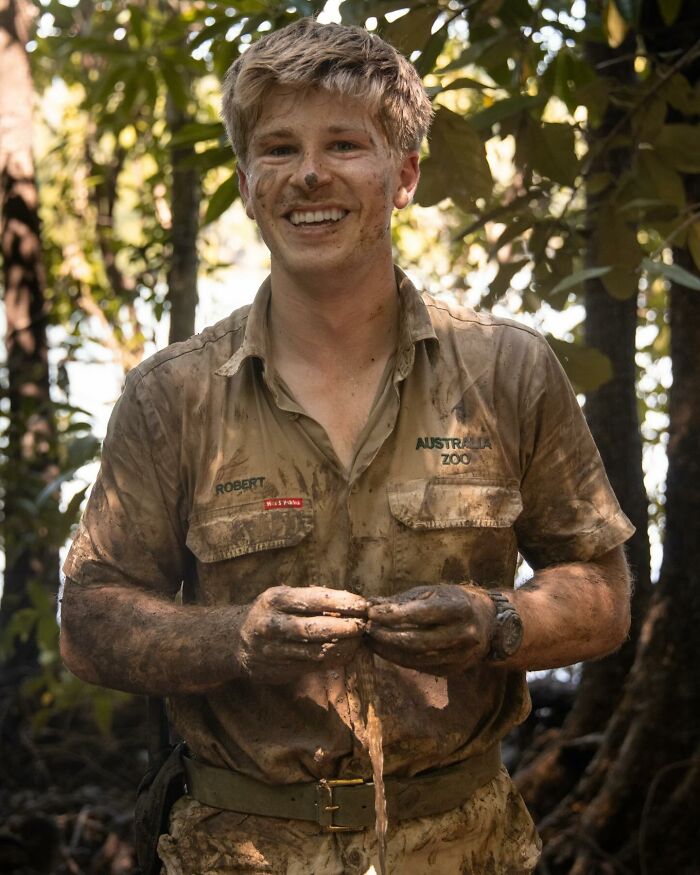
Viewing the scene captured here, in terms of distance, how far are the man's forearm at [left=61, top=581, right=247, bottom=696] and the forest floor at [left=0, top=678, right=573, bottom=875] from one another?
120 inches

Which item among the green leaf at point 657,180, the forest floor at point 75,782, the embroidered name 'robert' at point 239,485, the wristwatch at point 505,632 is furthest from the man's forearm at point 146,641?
the forest floor at point 75,782

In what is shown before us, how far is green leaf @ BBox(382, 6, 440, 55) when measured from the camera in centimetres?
369

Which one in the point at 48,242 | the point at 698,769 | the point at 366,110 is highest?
the point at 48,242

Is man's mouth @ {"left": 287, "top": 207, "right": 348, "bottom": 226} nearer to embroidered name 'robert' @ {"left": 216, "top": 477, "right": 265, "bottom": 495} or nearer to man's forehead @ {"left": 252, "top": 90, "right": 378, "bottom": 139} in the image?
man's forehead @ {"left": 252, "top": 90, "right": 378, "bottom": 139}

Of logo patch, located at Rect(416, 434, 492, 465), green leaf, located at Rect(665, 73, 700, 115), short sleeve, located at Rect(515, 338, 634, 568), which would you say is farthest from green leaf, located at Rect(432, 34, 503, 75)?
logo patch, located at Rect(416, 434, 492, 465)

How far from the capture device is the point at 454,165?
373cm

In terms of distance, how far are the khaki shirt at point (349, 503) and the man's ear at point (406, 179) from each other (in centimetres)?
21

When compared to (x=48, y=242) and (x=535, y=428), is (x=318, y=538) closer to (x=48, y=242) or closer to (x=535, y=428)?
(x=535, y=428)

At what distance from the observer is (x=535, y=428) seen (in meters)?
2.54

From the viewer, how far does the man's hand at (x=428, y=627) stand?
215cm

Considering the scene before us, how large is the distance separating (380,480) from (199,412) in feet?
1.26

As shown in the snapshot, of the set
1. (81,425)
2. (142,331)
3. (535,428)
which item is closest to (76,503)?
(81,425)

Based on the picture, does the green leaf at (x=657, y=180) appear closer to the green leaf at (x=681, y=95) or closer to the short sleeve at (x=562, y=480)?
the green leaf at (x=681, y=95)

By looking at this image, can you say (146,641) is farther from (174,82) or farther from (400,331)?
(174,82)
